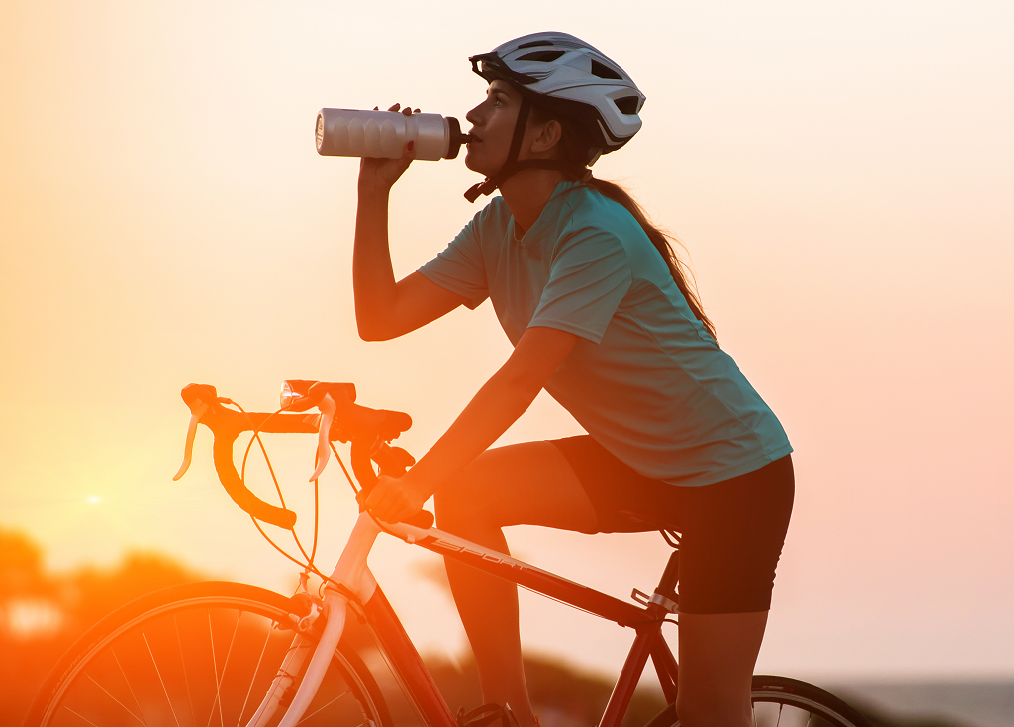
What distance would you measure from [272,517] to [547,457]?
23.3 inches

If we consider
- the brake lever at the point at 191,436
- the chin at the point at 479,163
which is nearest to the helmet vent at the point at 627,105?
the chin at the point at 479,163

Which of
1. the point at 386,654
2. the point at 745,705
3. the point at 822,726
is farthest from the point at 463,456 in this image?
the point at 822,726

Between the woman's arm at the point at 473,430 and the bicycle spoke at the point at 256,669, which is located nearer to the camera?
the woman's arm at the point at 473,430

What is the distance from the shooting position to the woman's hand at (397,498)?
1.37 metres

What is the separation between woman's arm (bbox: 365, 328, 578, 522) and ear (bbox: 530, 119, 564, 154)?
1.42ft

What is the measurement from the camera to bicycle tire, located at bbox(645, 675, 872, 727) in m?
1.93

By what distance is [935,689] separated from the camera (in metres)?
2.98

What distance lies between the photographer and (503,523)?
172cm

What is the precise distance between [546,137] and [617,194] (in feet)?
0.65

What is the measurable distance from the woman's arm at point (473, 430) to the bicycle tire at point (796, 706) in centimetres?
99

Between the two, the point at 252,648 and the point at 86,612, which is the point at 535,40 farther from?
the point at 86,612

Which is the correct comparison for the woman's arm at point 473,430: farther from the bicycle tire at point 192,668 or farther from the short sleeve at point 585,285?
the bicycle tire at point 192,668

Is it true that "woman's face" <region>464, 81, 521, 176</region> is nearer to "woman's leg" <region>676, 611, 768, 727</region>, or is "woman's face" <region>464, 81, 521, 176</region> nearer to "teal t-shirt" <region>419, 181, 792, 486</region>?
"teal t-shirt" <region>419, 181, 792, 486</region>

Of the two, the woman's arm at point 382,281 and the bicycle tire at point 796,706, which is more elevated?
the woman's arm at point 382,281
